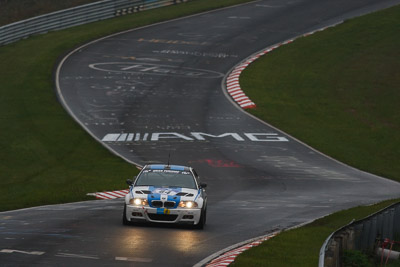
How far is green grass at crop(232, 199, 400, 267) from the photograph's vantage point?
15.4 metres

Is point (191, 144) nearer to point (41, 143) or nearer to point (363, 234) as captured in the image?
point (41, 143)

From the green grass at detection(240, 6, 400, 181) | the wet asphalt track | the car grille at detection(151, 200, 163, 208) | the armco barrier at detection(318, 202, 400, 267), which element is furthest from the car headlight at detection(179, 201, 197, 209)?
the green grass at detection(240, 6, 400, 181)

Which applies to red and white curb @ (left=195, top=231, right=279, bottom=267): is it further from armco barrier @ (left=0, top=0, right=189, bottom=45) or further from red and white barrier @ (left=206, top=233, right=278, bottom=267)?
armco barrier @ (left=0, top=0, right=189, bottom=45)

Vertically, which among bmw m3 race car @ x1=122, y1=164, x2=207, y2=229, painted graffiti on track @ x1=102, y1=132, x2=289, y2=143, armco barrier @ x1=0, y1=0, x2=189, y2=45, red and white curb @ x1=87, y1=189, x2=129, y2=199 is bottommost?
painted graffiti on track @ x1=102, y1=132, x2=289, y2=143

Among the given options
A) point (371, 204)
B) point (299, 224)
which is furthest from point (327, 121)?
point (299, 224)

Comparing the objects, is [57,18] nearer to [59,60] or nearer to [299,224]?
[59,60]

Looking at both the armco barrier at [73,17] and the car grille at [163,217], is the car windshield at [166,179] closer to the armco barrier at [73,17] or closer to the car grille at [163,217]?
the car grille at [163,217]

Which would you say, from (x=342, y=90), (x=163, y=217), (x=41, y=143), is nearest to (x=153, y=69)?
(x=342, y=90)

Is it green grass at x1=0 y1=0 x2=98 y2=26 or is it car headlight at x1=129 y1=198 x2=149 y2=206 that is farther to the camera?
green grass at x1=0 y1=0 x2=98 y2=26

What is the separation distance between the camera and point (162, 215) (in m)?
19.9

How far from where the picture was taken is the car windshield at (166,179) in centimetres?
2095

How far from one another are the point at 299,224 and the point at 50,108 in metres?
25.7

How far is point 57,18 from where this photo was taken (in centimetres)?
6506

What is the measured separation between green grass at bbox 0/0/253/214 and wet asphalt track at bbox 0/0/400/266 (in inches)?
43.7
